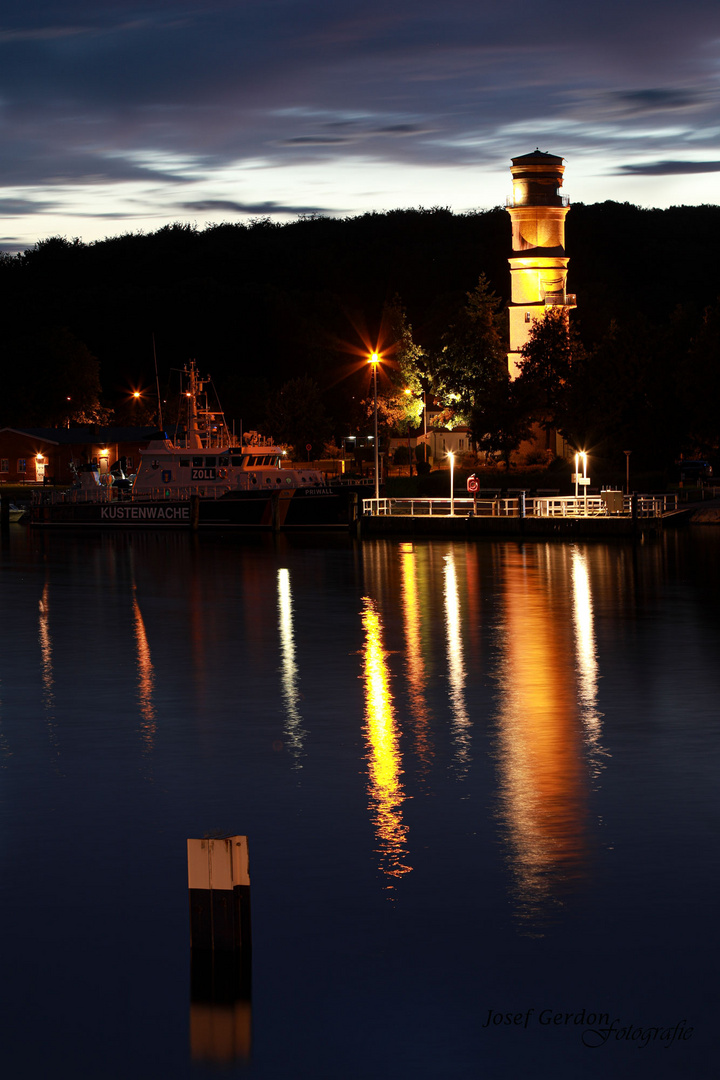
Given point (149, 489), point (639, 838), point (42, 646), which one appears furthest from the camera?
point (149, 489)

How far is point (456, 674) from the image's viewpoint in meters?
21.6

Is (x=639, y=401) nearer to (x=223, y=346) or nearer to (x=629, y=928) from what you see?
(x=629, y=928)

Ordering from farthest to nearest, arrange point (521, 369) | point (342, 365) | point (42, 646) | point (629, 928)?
point (342, 365) < point (521, 369) < point (42, 646) < point (629, 928)

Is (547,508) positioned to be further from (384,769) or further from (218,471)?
(384,769)

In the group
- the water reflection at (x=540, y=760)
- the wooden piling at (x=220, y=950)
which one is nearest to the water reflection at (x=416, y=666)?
the water reflection at (x=540, y=760)

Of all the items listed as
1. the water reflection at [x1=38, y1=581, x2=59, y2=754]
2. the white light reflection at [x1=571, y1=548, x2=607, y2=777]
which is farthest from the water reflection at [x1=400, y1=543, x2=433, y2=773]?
the water reflection at [x1=38, y1=581, x2=59, y2=754]

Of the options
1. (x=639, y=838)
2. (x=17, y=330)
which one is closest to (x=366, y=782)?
(x=639, y=838)

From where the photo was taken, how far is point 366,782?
47.0 ft

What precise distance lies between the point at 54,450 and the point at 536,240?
49698 mm

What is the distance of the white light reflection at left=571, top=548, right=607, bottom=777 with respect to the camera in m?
16.0

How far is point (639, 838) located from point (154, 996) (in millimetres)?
4783

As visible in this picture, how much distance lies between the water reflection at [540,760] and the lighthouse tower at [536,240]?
196ft

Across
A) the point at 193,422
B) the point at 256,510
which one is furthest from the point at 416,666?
the point at 193,422

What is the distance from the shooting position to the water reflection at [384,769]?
11.8 meters
